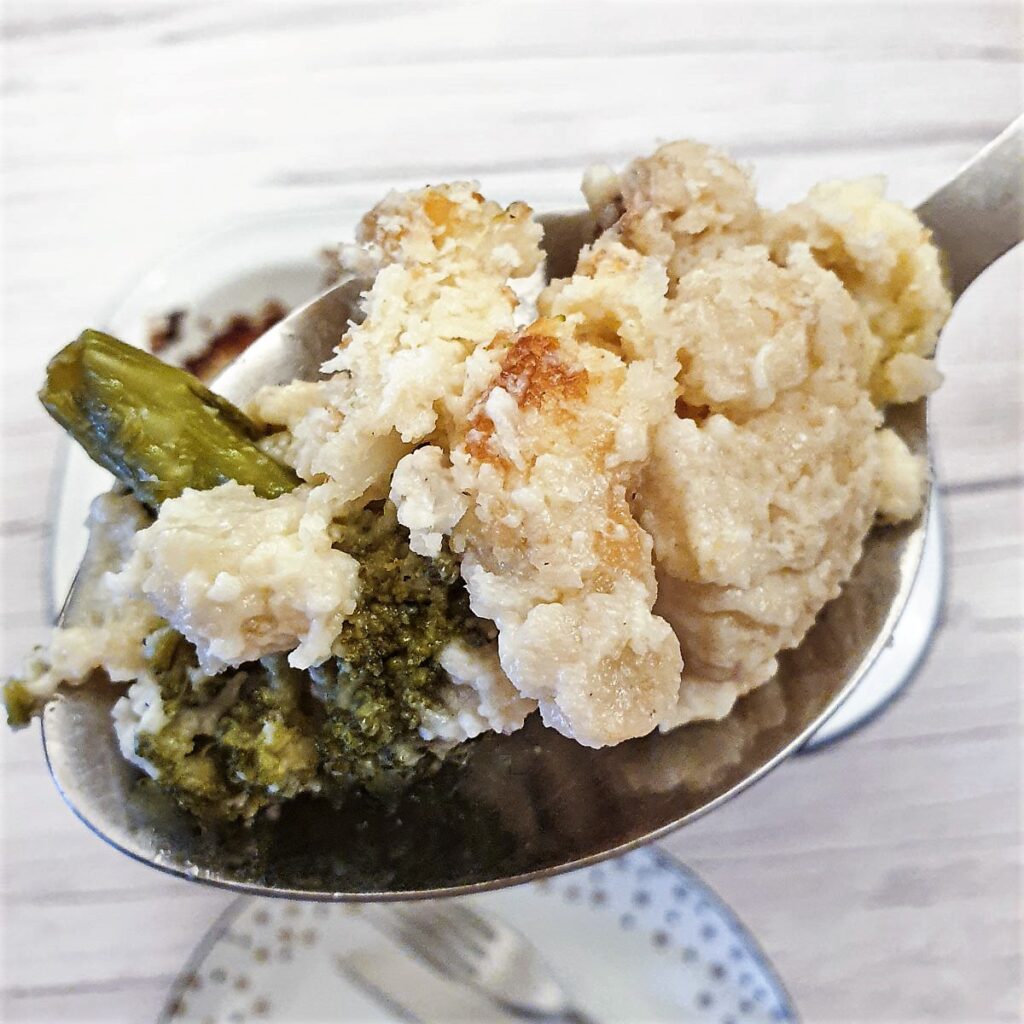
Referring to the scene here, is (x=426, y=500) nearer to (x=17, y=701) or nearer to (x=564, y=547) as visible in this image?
(x=564, y=547)

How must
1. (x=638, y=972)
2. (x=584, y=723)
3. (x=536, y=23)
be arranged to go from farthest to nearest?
(x=536, y=23) → (x=638, y=972) → (x=584, y=723)

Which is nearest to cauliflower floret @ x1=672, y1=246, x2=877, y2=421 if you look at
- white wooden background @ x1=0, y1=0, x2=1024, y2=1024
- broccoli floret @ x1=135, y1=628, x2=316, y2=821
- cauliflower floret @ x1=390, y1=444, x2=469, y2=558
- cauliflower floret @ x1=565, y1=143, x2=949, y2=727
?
cauliflower floret @ x1=565, y1=143, x2=949, y2=727

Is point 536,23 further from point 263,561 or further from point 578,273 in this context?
point 263,561

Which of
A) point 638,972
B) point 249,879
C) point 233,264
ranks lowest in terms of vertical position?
point 638,972

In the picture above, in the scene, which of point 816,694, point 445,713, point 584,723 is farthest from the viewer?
point 816,694

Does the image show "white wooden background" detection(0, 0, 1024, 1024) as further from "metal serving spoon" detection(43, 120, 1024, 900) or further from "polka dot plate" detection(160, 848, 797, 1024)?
"metal serving spoon" detection(43, 120, 1024, 900)

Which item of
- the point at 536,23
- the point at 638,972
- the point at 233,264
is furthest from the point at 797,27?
the point at 638,972
